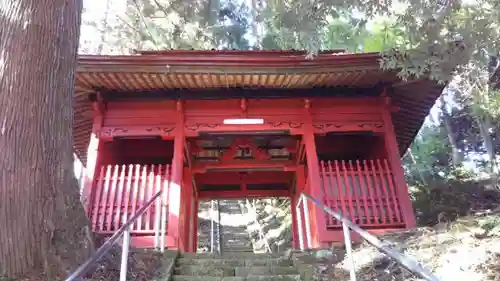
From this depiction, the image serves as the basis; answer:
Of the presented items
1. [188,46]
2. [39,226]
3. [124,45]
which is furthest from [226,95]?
[124,45]

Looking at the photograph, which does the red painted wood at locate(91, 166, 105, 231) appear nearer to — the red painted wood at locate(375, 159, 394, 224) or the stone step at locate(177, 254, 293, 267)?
the stone step at locate(177, 254, 293, 267)

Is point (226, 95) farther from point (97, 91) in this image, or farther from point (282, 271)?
point (282, 271)

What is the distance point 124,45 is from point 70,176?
10.3m

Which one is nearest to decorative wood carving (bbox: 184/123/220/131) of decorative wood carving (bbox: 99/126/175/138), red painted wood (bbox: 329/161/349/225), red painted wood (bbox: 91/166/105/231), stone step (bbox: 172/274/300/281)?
decorative wood carving (bbox: 99/126/175/138)

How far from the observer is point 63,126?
4176 millimetres

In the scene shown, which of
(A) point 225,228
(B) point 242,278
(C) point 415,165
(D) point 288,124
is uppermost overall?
(C) point 415,165

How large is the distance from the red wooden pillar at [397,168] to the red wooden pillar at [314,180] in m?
1.13

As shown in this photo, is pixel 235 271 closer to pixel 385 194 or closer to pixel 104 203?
pixel 104 203

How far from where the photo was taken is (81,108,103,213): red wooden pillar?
262 inches

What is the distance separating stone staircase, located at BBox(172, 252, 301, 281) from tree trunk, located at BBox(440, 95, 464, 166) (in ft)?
28.0

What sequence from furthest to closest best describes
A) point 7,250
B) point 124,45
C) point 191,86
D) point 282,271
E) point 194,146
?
point 124,45 → point 194,146 → point 191,86 → point 282,271 → point 7,250

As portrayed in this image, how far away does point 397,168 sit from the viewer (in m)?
7.04

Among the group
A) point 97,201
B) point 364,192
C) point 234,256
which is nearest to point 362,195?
point 364,192

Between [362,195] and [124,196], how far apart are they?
343cm
